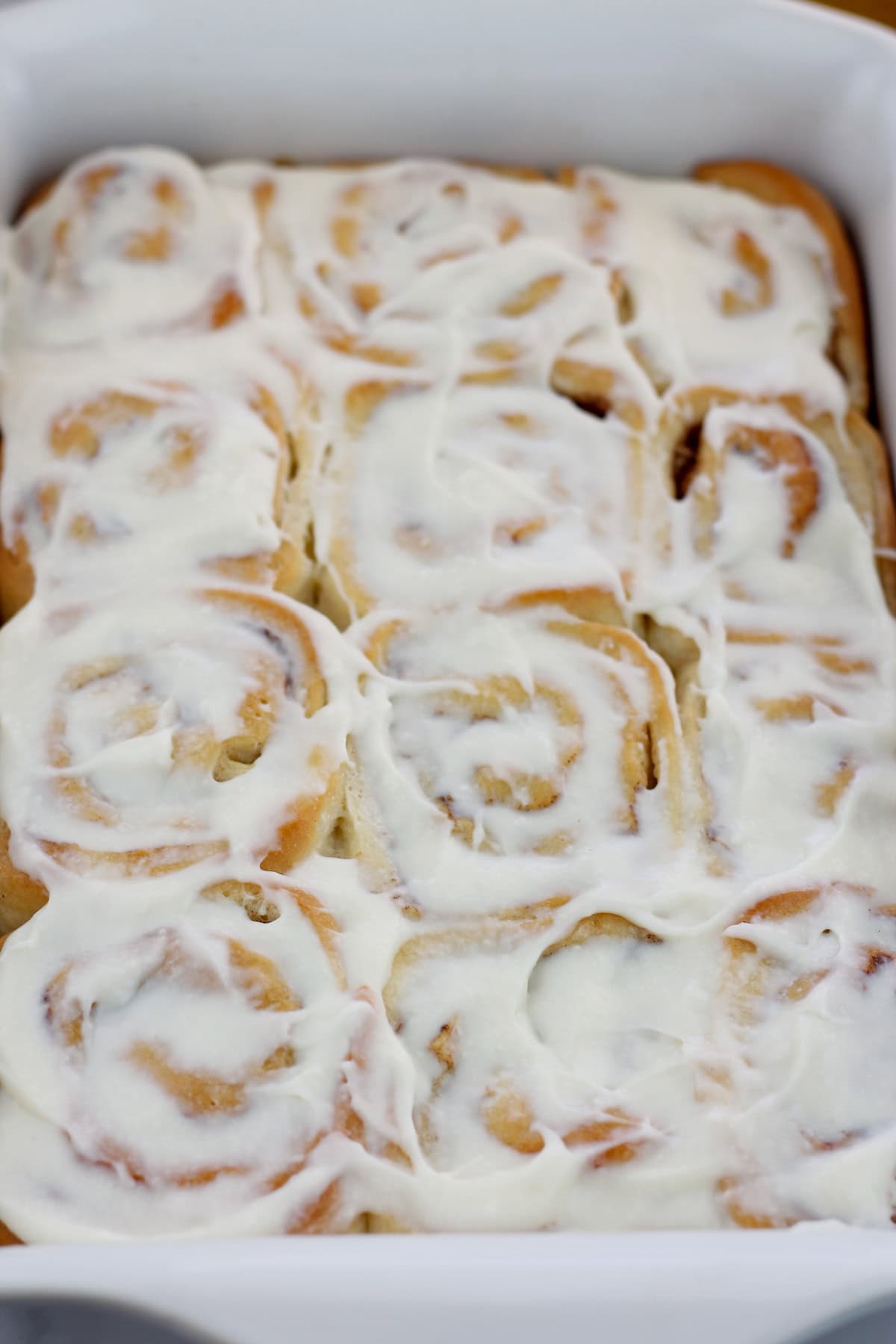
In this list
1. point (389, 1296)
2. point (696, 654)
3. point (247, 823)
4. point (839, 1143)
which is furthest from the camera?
point (696, 654)

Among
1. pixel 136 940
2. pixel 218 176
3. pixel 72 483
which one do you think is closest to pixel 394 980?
pixel 136 940

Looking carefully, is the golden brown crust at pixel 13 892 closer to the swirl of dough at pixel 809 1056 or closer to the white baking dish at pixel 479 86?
the swirl of dough at pixel 809 1056

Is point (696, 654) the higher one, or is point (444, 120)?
point (444, 120)

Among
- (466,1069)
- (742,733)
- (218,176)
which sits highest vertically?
(218,176)

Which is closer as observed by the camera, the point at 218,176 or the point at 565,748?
the point at 565,748

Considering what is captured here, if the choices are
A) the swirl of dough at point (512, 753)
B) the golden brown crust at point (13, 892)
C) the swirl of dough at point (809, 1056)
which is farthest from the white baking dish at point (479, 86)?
the golden brown crust at point (13, 892)

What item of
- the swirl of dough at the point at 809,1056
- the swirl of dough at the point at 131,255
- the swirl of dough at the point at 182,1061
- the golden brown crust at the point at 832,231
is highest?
Result: the golden brown crust at the point at 832,231

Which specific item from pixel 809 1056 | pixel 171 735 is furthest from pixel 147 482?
pixel 809 1056

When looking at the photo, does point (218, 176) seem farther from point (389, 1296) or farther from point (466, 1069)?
point (389, 1296)
